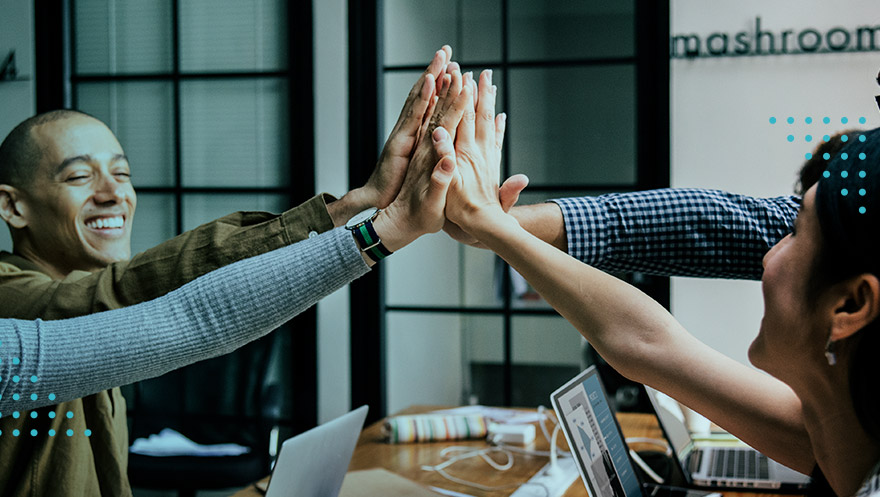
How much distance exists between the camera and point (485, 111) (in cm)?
167

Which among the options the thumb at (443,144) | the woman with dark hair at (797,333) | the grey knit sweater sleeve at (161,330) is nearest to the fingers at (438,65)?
the thumb at (443,144)

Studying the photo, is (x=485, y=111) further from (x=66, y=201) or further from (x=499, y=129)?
(x=66, y=201)

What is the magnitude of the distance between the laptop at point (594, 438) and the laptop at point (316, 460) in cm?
39

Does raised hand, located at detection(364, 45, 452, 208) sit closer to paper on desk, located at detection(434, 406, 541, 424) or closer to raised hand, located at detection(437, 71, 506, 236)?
raised hand, located at detection(437, 71, 506, 236)

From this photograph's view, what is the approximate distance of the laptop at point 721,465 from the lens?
1893 mm

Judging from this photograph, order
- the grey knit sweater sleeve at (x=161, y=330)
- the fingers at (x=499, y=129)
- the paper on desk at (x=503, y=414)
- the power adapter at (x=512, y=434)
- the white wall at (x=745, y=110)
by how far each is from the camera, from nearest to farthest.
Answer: the grey knit sweater sleeve at (x=161, y=330), the fingers at (x=499, y=129), the power adapter at (x=512, y=434), the paper on desk at (x=503, y=414), the white wall at (x=745, y=110)

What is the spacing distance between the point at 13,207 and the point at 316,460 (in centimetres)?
75

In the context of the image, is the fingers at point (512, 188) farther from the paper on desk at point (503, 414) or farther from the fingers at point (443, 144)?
the paper on desk at point (503, 414)

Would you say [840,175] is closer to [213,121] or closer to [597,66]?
[597,66]

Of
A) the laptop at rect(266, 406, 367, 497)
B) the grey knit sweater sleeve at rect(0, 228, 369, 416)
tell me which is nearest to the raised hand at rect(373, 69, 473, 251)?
the grey knit sweater sleeve at rect(0, 228, 369, 416)

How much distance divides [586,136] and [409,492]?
93.4 inches

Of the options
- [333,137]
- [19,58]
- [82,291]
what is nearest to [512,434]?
[82,291]

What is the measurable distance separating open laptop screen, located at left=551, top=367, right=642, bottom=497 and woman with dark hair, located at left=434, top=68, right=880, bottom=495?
0.23m

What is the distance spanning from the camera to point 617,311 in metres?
1.21
